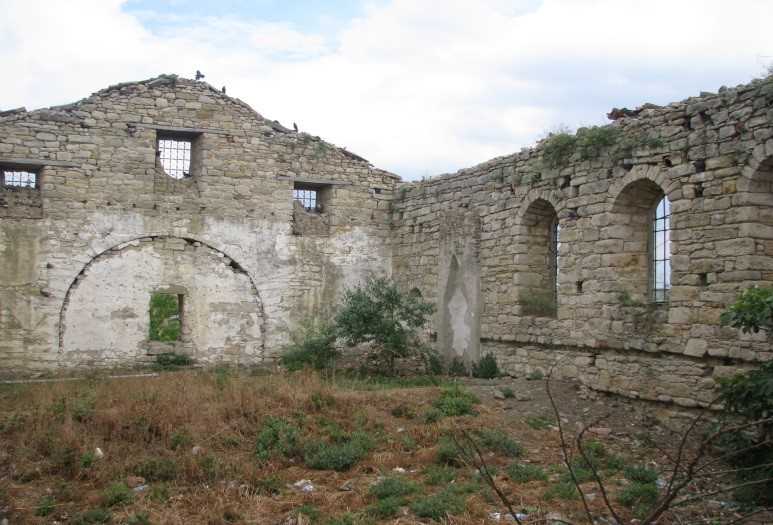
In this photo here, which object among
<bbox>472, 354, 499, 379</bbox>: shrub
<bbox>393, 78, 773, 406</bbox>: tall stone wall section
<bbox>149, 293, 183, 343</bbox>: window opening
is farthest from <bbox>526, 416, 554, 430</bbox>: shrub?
<bbox>149, 293, 183, 343</bbox>: window opening

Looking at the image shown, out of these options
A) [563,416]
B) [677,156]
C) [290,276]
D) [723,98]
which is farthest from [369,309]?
[723,98]

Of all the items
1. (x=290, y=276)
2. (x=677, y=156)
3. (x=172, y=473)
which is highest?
(x=677, y=156)

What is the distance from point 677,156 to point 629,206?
1.33 m

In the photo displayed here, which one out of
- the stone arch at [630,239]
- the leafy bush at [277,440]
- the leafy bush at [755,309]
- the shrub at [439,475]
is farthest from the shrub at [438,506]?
the stone arch at [630,239]

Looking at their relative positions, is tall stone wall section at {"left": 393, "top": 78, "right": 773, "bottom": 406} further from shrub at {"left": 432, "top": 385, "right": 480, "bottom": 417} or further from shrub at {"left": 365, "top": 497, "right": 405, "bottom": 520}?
shrub at {"left": 365, "top": 497, "right": 405, "bottom": 520}

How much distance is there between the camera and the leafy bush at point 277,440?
892 cm

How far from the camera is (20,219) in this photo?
14445mm

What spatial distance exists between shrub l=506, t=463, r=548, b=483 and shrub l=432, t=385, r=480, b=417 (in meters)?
2.04

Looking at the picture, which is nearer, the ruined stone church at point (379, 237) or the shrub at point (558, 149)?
the ruined stone church at point (379, 237)

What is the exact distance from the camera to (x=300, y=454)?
9.02 m

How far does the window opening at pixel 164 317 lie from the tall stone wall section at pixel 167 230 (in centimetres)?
497

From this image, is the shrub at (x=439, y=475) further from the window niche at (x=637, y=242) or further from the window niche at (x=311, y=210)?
the window niche at (x=311, y=210)

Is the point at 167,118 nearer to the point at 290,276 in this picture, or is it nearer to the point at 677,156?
the point at 290,276

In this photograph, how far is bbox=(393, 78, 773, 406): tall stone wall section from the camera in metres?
9.48
